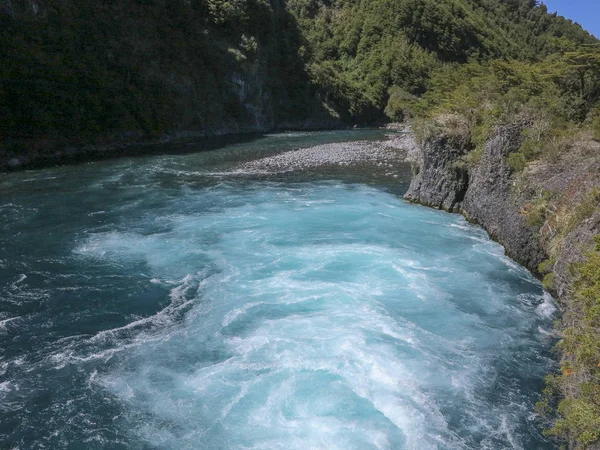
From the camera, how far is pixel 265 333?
12.4 m

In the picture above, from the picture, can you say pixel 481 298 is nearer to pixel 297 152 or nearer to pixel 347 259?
pixel 347 259

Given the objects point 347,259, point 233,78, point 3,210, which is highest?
→ point 233,78

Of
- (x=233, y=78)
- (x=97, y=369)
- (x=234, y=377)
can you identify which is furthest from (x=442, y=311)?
(x=233, y=78)

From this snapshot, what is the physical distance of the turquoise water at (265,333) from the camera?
915 cm

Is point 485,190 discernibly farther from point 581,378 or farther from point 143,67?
point 143,67

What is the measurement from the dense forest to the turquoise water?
67.8 inches

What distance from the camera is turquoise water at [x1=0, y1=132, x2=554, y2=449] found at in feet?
30.0

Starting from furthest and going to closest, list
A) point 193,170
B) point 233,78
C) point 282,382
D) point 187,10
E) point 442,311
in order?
point 233,78, point 187,10, point 193,170, point 442,311, point 282,382

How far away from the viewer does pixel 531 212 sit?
51.1ft

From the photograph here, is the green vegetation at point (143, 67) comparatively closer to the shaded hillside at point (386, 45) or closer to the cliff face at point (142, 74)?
the cliff face at point (142, 74)

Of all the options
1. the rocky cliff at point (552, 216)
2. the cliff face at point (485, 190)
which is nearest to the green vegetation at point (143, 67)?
the cliff face at point (485, 190)

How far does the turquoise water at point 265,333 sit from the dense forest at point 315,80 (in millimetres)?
1721

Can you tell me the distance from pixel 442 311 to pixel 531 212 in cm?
507

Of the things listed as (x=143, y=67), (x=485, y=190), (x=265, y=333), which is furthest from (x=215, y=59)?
(x=265, y=333)
